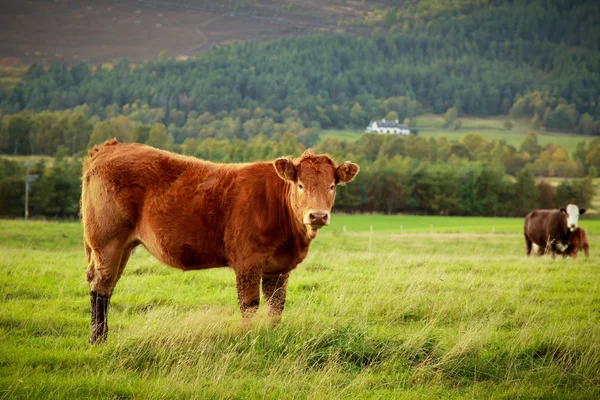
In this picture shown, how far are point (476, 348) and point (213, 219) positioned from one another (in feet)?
12.5

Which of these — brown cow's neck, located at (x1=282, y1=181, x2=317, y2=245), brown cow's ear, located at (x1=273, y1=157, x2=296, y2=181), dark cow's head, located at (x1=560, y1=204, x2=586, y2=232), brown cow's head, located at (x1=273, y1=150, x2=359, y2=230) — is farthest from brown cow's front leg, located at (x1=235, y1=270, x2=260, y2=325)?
dark cow's head, located at (x1=560, y1=204, x2=586, y2=232)

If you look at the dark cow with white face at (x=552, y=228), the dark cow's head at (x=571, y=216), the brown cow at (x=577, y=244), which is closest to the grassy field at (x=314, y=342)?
the dark cow with white face at (x=552, y=228)

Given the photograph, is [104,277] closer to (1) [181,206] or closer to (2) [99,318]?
(2) [99,318]

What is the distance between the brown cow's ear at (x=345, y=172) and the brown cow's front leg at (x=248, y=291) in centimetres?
176

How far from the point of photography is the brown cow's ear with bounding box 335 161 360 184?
908cm

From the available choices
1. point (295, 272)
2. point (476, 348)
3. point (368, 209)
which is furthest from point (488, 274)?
point (368, 209)

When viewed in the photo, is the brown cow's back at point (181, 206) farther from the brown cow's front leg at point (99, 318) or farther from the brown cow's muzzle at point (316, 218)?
the brown cow's front leg at point (99, 318)

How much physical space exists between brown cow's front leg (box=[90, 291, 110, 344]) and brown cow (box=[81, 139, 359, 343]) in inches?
0.5

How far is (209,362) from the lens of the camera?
7543 millimetres

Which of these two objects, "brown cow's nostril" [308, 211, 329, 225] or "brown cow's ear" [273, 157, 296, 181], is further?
"brown cow's ear" [273, 157, 296, 181]

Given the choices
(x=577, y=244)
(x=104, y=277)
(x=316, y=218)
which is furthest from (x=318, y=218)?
(x=577, y=244)

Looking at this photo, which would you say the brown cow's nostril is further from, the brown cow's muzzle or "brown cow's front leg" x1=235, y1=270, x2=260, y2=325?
"brown cow's front leg" x1=235, y1=270, x2=260, y2=325

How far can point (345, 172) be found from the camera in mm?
9125

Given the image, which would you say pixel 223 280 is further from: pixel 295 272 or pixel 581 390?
pixel 581 390
